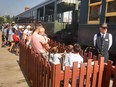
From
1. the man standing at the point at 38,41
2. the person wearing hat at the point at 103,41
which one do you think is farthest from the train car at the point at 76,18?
the man standing at the point at 38,41

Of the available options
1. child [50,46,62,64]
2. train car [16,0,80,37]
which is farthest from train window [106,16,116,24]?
train car [16,0,80,37]

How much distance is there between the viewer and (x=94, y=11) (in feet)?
25.0

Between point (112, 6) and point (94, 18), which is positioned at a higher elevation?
point (112, 6)

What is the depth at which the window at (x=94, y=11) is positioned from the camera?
24.0ft

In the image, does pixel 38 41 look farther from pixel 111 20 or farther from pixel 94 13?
pixel 94 13

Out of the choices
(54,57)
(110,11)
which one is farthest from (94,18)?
(54,57)

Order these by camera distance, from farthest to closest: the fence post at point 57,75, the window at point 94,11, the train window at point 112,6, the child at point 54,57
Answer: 1. the window at point 94,11
2. the train window at point 112,6
3. the child at point 54,57
4. the fence post at point 57,75

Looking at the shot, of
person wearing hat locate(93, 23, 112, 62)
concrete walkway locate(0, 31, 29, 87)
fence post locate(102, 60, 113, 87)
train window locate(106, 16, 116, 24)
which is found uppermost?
train window locate(106, 16, 116, 24)

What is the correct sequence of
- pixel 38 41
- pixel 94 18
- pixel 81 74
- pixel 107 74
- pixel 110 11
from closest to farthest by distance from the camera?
1. pixel 81 74
2. pixel 107 74
3. pixel 38 41
4. pixel 110 11
5. pixel 94 18

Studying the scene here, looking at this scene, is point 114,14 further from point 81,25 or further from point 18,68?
point 18,68

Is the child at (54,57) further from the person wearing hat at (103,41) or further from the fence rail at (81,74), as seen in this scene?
the person wearing hat at (103,41)

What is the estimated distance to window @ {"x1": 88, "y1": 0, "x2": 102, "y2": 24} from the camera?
7302 millimetres

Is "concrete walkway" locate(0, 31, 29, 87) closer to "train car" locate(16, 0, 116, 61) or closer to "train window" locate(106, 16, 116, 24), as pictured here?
"train car" locate(16, 0, 116, 61)

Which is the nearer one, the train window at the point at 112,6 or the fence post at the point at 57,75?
the fence post at the point at 57,75
